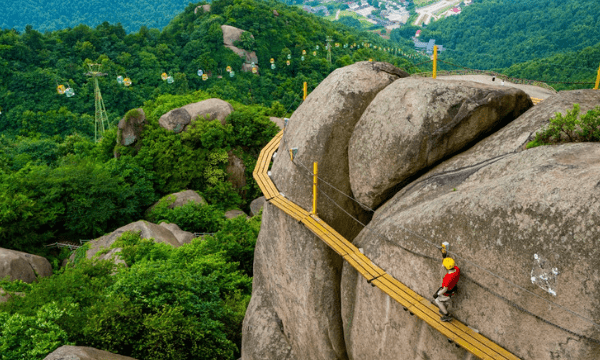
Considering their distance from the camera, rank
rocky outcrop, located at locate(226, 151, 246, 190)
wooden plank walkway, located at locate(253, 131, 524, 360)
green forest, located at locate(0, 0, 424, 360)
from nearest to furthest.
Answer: wooden plank walkway, located at locate(253, 131, 524, 360) → green forest, located at locate(0, 0, 424, 360) → rocky outcrop, located at locate(226, 151, 246, 190)

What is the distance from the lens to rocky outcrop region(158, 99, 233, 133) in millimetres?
39469

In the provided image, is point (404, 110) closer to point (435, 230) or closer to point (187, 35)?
point (435, 230)

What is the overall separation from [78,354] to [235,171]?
27.5 meters

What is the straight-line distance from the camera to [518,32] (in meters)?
112

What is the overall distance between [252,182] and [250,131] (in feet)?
16.1

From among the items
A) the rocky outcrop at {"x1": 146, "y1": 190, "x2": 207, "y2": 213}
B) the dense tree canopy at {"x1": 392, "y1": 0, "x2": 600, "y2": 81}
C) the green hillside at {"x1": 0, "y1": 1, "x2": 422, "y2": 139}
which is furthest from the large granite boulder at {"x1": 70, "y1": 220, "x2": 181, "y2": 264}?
the dense tree canopy at {"x1": 392, "y1": 0, "x2": 600, "y2": 81}

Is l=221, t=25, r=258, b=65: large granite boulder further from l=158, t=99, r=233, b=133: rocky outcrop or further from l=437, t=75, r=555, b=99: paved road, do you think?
l=437, t=75, r=555, b=99: paved road

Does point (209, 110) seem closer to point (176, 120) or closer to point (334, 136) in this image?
point (176, 120)

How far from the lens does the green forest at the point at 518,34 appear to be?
300 feet

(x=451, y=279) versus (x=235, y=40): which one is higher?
(x=235, y=40)

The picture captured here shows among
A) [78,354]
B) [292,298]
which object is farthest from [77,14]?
[292,298]

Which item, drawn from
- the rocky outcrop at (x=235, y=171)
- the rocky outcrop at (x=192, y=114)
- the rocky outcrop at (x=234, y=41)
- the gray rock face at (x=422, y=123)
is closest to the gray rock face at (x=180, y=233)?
the rocky outcrop at (x=235, y=171)

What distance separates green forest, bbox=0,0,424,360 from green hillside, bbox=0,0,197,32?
7006cm

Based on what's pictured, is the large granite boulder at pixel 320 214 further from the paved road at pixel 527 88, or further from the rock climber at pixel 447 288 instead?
the paved road at pixel 527 88
